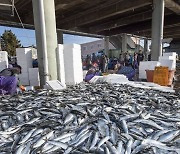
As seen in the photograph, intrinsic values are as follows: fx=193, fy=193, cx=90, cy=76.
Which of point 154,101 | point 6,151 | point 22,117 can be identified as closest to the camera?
point 6,151

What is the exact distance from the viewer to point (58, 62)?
27.4 ft

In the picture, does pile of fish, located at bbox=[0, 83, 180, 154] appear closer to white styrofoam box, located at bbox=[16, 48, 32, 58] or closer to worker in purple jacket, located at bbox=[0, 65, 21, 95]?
worker in purple jacket, located at bbox=[0, 65, 21, 95]

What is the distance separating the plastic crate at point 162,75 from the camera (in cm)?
891

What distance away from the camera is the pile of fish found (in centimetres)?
278

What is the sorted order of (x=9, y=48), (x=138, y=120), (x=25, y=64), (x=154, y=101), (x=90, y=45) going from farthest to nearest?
(x=9, y=48) → (x=90, y=45) → (x=25, y=64) → (x=154, y=101) → (x=138, y=120)

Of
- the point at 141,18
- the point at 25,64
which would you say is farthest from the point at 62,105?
the point at 141,18

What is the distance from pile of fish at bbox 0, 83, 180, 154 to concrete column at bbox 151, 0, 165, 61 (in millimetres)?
8820

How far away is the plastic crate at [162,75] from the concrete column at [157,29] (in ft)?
13.3

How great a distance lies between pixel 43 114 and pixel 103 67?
13.9 meters

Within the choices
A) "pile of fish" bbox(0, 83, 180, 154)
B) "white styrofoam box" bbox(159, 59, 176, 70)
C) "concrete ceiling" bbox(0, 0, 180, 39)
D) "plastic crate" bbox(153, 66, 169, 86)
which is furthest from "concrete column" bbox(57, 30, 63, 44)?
"pile of fish" bbox(0, 83, 180, 154)

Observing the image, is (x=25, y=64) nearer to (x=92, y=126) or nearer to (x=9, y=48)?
(x=92, y=126)

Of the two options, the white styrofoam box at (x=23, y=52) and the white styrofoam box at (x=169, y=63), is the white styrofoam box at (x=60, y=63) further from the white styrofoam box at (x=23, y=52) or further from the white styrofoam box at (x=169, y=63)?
the white styrofoam box at (x=169, y=63)

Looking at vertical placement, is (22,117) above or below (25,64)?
below

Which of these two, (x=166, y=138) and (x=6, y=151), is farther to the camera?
(x=166, y=138)
